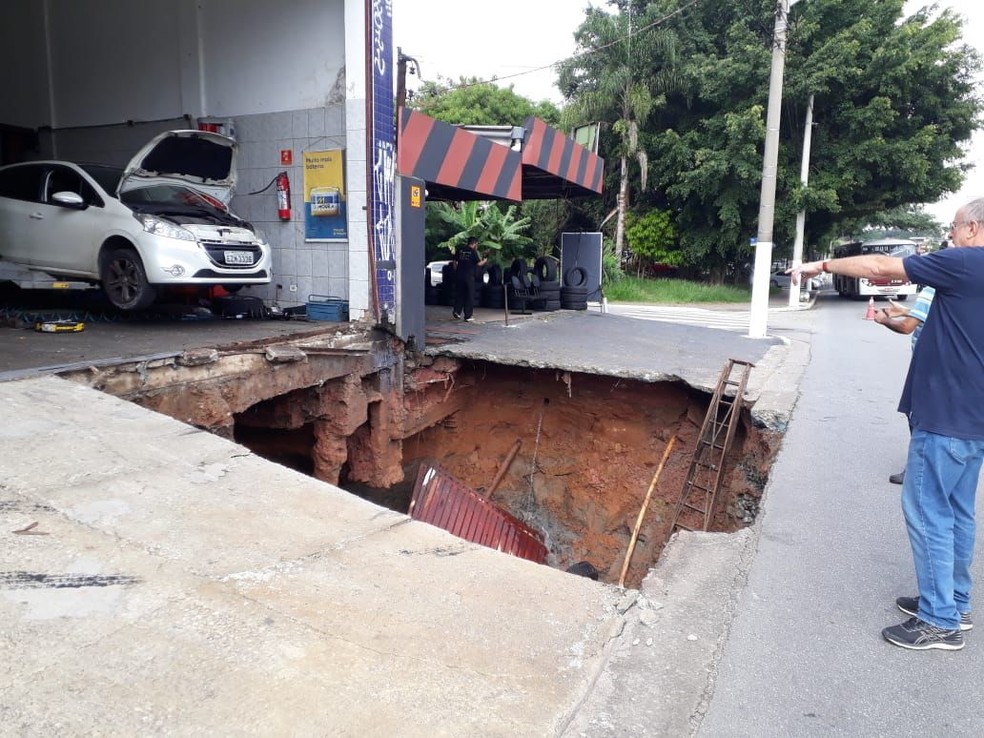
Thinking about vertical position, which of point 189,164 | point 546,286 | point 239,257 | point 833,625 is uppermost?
point 189,164

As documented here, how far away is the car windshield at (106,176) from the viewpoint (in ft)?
26.6

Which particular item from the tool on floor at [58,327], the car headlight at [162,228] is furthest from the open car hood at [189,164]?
the tool on floor at [58,327]

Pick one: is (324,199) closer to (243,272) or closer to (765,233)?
(243,272)

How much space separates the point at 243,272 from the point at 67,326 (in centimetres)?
191

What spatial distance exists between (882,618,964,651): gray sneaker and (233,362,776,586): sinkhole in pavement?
4.31 metres

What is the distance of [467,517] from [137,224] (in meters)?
4.89

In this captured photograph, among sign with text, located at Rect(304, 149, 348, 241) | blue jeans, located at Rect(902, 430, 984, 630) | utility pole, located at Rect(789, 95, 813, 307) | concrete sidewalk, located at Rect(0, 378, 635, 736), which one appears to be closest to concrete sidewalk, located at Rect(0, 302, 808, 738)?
concrete sidewalk, located at Rect(0, 378, 635, 736)

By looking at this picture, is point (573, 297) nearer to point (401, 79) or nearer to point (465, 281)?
point (465, 281)

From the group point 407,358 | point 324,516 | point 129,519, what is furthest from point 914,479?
point 407,358

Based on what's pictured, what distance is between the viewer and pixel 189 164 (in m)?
8.84

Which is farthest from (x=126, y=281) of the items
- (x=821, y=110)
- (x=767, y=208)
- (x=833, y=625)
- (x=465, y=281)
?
(x=821, y=110)

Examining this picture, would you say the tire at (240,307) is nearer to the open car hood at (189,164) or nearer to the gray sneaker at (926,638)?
the open car hood at (189,164)

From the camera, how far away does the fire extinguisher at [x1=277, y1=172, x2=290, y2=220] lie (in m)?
9.39

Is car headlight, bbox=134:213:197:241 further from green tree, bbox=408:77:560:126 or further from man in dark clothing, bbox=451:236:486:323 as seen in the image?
green tree, bbox=408:77:560:126
